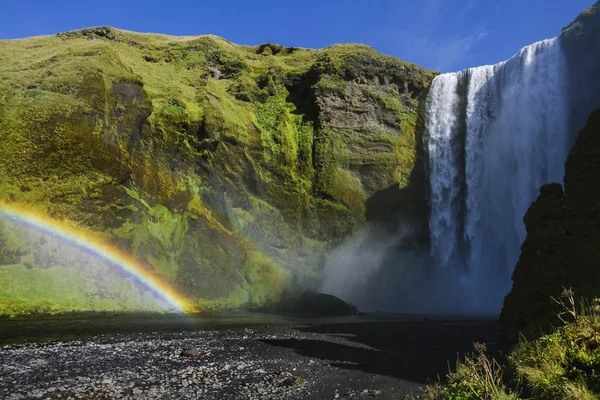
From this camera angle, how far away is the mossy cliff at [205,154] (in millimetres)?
41781

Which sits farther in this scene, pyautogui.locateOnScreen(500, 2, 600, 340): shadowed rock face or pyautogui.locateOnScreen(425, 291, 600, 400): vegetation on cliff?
pyautogui.locateOnScreen(500, 2, 600, 340): shadowed rock face

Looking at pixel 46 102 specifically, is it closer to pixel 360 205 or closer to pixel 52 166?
pixel 52 166

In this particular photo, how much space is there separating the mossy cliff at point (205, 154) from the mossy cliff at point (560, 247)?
3026 cm

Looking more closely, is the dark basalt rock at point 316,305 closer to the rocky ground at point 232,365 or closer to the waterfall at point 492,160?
the rocky ground at point 232,365

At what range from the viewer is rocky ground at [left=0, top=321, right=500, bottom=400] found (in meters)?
13.7

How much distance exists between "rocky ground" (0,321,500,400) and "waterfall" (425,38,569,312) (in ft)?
101

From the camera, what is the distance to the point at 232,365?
17.5 meters

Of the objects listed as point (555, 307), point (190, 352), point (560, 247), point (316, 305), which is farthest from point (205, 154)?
point (555, 307)

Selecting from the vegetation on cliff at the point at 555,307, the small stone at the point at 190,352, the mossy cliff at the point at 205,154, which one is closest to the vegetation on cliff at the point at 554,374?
the vegetation on cliff at the point at 555,307

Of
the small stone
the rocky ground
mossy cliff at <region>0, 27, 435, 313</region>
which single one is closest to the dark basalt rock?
mossy cliff at <region>0, 27, 435, 313</region>

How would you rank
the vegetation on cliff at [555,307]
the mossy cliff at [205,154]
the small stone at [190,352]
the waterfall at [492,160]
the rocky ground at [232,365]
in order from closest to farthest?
the vegetation on cliff at [555,307] → the rocky ground at [232,365] → the small stone at [190,352] → the mossy cliff at [205,154] → the waterfall at [492,160]

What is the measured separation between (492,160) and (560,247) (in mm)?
41707

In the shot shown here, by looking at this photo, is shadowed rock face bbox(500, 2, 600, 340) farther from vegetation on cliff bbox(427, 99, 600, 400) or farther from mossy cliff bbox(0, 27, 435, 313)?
mossy cliff bbox(0, 27, 435, 313)

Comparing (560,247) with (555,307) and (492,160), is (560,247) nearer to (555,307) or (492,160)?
(555,307)
